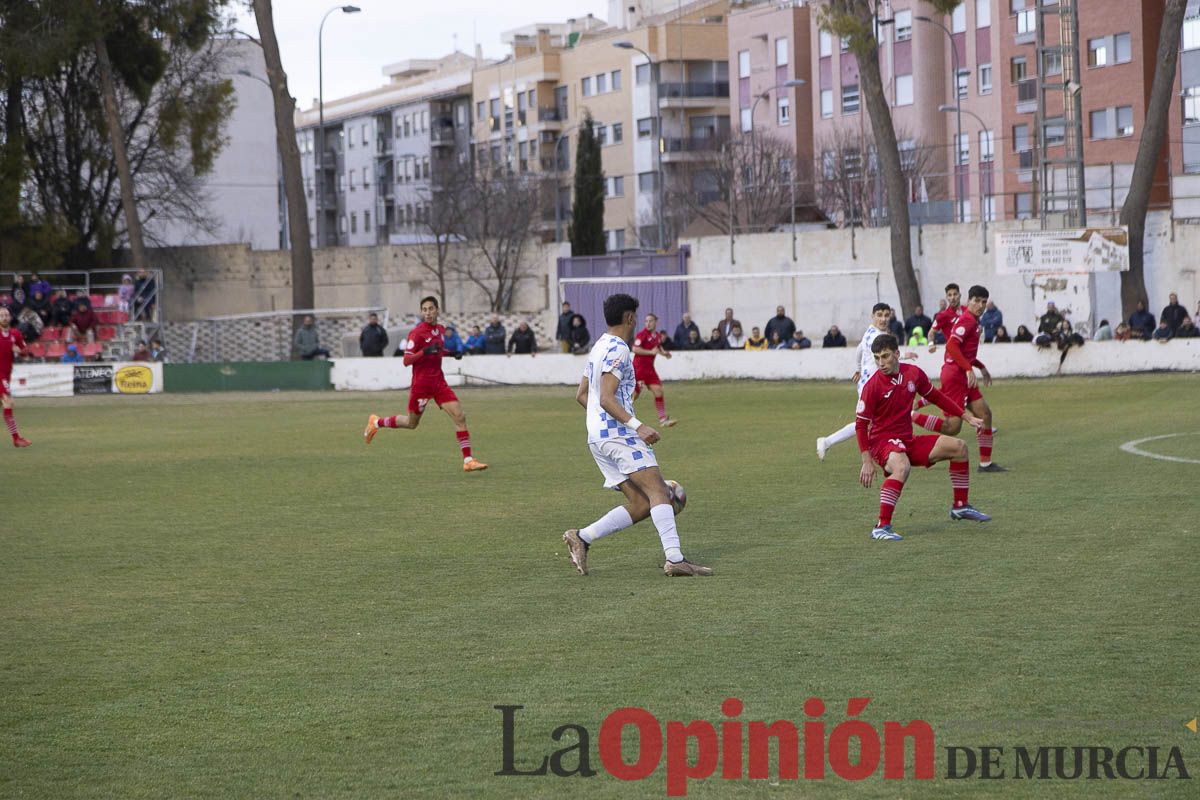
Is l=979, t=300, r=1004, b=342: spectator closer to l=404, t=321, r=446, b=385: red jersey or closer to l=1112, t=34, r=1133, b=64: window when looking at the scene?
l=404, t=321, r=446, b=385: red jersey

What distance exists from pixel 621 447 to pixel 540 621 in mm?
1614

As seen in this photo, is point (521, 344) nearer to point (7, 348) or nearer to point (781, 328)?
point (781, 328)

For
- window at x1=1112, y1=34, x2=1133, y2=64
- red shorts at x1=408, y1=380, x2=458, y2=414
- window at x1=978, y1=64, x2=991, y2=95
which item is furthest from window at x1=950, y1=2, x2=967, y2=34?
red shorts at x1=408, y1=380, x2=458, y2=414

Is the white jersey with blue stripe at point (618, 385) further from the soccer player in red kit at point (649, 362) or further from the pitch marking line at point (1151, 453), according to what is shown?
the soccer player in red kit at point (649, 362)

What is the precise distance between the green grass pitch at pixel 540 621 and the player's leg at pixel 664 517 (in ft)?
0.62

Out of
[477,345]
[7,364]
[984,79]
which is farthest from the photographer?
[984,79]

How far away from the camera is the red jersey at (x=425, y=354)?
17828mm

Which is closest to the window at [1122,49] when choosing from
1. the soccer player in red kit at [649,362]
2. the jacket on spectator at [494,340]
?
the jacket on spectator at [494,340]

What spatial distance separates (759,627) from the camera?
8.12 meters

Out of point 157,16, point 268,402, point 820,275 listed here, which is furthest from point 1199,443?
point 157,16

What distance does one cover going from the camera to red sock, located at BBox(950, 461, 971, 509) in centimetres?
1178

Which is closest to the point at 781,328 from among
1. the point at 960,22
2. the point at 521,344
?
the point at 521,344

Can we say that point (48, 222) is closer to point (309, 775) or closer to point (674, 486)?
point (674, 486)

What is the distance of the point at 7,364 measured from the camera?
75.3ft
